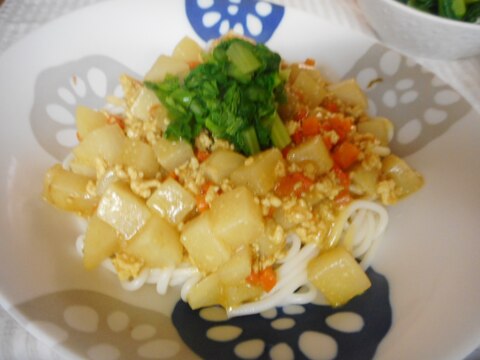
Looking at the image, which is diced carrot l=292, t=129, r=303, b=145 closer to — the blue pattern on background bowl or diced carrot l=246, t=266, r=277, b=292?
diced carrot l=246, t=266, r=277, b=292

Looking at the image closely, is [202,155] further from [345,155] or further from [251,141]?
[345,155]

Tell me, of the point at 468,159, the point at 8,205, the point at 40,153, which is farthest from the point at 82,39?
the point at 468,159

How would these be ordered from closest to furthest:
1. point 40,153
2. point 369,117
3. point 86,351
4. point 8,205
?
1. point 86,351
2. point 8,205
3. point 40,153
4. point 369,117

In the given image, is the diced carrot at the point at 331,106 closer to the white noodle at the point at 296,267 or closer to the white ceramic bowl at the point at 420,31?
the white noodle at the point at 296,267

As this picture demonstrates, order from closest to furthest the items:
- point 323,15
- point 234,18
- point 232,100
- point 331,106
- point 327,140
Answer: point 232,100 < point 327,140 < point 331,106 < point 234,18 < point 323,15

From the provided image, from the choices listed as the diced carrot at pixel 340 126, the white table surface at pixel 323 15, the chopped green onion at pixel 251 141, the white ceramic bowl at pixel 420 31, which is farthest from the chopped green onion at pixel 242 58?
the white table surface at pixel 323 15

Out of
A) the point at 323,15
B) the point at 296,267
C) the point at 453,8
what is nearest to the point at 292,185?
the point at 296,267

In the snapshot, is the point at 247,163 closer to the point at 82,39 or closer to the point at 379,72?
the point at 379,72
